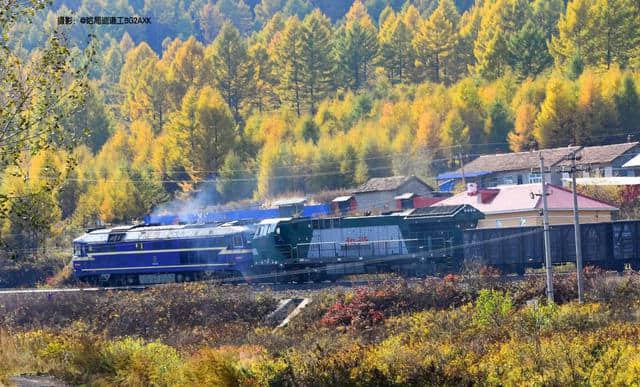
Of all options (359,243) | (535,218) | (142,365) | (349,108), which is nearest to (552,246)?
(535,218)

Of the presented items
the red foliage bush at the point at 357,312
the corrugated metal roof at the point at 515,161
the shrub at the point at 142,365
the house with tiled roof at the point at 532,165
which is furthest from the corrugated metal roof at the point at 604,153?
the shrub at the point at 142,365

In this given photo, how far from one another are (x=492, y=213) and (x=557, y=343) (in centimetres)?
3184

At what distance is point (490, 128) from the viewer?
8175cm

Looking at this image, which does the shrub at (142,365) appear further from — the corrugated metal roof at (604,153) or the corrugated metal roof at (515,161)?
the corrugated metal roof at (515,161)

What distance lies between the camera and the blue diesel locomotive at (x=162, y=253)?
4369 centimetres

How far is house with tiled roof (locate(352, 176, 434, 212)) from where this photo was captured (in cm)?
6575

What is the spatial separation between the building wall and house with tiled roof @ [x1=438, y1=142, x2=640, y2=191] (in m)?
10.5

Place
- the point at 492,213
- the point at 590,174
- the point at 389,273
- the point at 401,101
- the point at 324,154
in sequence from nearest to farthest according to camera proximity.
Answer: the point at 389,273, the point at 492,213, the point at 590,174, the point at 324,154, the point at 401,101

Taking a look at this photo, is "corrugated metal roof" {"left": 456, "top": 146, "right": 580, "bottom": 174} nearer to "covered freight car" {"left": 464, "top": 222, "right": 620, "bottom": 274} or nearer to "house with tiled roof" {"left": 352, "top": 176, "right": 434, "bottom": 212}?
"house with tiled roof" {"left": 352, "top": 176, "right": 434, "bottom": 212}

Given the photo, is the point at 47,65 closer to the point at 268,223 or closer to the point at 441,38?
the point at 268,223

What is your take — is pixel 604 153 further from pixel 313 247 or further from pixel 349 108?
pixel 349 108

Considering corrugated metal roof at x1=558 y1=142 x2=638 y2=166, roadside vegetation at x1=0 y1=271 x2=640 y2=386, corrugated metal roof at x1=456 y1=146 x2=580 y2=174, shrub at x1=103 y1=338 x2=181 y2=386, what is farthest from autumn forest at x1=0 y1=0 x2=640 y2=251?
shrub at x1=103 y1=338 x2=181 y2=386

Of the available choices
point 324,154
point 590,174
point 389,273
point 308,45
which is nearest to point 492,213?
point 389,273

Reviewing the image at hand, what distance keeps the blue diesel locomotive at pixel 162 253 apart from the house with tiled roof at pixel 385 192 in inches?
872
